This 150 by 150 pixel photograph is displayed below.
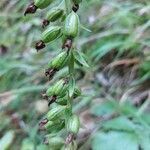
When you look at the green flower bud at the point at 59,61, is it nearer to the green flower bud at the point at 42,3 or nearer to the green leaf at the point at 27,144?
the green flower bud at the point at 42,3

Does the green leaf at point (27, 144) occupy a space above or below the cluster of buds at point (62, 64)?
below

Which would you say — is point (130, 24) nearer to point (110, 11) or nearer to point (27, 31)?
point (110, 11)

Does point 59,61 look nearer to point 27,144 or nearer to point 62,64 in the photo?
point 62,64

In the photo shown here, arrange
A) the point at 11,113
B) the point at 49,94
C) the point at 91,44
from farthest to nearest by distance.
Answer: the point at 91,44
the point at 11,113
the point at 49,94

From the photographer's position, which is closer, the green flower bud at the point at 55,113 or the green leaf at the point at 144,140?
the green flower bud at the point at 55,113

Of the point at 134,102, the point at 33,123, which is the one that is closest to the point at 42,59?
the point at 33,123

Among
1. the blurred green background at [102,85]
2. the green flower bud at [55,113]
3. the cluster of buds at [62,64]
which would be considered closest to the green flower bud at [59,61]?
the cluster of buds at [62,64]

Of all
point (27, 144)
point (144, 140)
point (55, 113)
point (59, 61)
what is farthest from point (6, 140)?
point (59, 61)
